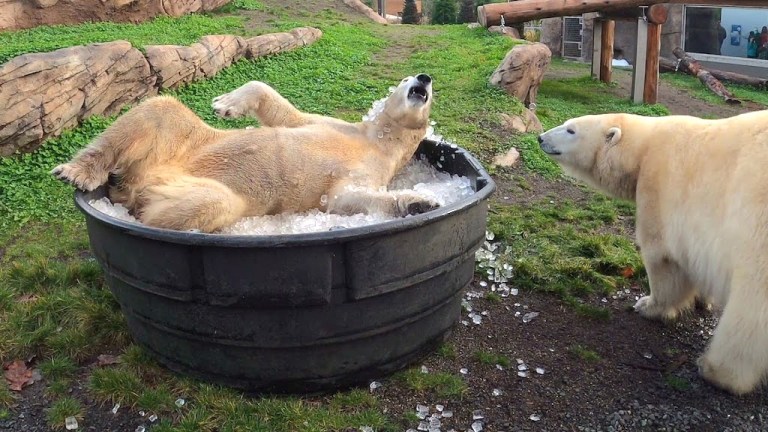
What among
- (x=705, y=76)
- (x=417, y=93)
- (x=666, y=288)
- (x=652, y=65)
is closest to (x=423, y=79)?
(x=417, y=93)

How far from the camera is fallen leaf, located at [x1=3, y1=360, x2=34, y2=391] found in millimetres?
2689

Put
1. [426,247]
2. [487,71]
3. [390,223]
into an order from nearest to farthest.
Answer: [390,223], [426,247], [487,71]

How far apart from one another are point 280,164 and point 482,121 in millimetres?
4001

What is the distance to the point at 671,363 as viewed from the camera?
118 inches

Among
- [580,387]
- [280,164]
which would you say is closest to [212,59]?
[280,164]

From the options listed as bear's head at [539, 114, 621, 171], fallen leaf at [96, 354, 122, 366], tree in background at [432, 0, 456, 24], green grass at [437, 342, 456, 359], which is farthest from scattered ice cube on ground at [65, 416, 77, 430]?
tree in background at [432, 0, 456, 24]

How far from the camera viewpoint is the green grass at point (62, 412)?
246cm

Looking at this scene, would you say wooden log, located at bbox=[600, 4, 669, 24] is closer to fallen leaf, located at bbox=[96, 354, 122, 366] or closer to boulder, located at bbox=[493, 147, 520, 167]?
boulder, located at bbox=[493, 147, 520, 167]

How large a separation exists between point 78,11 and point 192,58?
9.45ft

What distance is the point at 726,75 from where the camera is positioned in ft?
42.5

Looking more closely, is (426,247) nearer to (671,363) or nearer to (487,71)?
(671,363)

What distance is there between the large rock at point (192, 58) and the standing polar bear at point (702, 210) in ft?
13.5

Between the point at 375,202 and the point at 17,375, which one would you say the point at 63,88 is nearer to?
the point at 17,375

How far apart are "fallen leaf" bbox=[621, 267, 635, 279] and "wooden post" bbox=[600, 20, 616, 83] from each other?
865 centimetres
